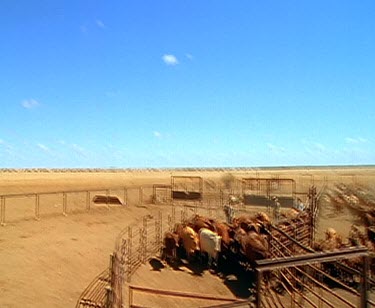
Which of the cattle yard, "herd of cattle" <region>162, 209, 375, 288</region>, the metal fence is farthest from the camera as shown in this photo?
the metal fence

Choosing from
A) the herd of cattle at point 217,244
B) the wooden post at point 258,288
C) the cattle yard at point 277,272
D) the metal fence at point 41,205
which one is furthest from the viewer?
the metal fence at point 41,205

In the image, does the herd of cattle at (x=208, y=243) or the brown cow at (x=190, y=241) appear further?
the brown cow at (x=190, y=241)

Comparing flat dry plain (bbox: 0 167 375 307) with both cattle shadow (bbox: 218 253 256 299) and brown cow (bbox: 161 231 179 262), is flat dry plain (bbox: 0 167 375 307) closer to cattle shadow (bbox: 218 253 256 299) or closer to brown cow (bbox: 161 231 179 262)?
cattle shadow (bbox: 218 253 256 299)

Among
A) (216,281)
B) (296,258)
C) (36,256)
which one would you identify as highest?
(296,258)

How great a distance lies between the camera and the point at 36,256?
42.2ft

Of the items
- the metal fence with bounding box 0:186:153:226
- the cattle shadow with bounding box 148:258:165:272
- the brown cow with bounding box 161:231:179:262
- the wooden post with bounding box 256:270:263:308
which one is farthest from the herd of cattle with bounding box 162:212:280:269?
the wooden post with bounding box 256:270:263:308

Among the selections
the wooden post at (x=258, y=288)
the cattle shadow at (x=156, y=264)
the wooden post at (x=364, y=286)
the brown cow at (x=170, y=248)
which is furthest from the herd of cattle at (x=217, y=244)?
the wooden post at (x=258, y=288)

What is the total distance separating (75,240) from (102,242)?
99 cm

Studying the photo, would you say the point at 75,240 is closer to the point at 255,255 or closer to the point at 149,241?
the point at 149,241

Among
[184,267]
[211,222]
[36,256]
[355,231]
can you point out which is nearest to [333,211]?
[355,231]

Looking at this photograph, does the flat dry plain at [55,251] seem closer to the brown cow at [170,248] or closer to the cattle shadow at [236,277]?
the cattle shadow at [236,277]

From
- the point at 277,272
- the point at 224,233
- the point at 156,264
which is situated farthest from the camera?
the point at 224,233

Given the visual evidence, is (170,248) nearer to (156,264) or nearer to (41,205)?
(156,264)

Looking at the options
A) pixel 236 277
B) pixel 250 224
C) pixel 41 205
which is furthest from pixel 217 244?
pixel 41 205
